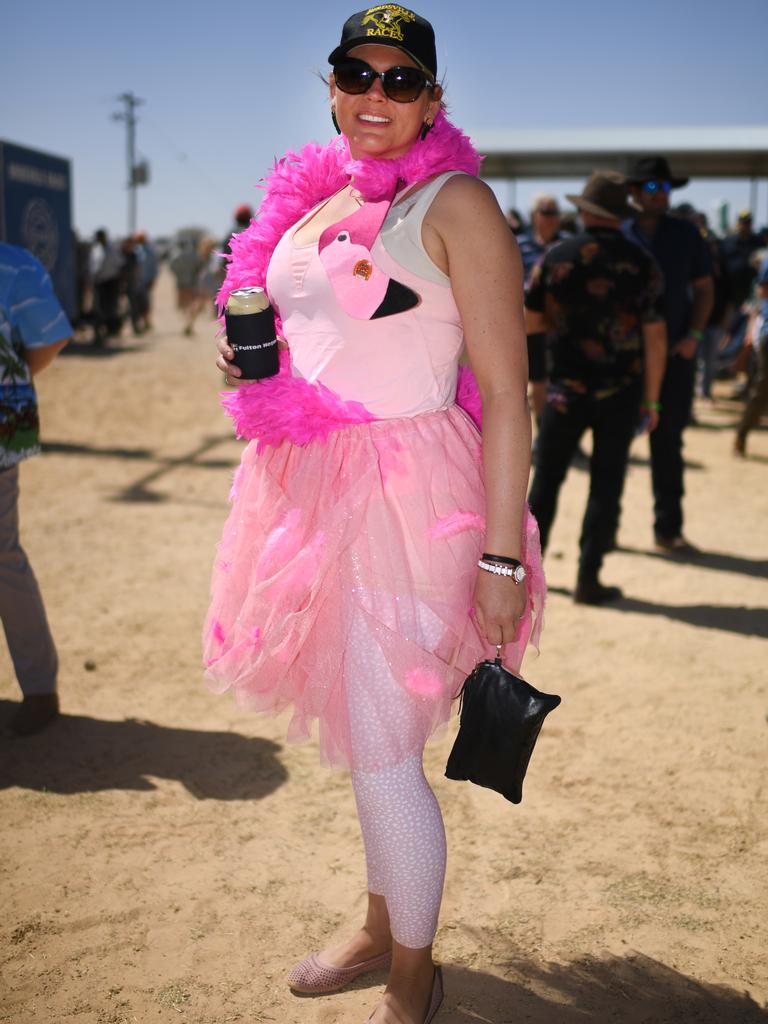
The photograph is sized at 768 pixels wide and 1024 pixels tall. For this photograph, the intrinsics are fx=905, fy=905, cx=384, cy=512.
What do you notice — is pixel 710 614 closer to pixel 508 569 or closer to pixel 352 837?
pixel 352 837

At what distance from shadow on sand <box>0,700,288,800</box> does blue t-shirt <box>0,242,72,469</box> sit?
3.65 ft

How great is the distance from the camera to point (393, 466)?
1.96m

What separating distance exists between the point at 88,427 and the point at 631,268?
7.01 metres

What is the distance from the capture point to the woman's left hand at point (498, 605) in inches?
74.0

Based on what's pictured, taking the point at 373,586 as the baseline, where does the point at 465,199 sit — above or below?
above

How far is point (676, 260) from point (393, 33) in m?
4.19

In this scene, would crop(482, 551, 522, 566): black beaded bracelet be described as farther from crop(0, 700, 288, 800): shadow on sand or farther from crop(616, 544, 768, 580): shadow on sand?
crop(616, 544, 768, 580): shadow on sand

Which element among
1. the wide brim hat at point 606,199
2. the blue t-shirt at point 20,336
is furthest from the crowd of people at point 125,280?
the blue t-shirt at point 20,336

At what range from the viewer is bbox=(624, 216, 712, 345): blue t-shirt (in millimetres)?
5617

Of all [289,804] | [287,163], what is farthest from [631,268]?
[289,804]

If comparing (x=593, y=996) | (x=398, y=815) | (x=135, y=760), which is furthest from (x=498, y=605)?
(x=135, y=760)

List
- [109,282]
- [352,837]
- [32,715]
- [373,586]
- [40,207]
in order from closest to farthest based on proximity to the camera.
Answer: [373,586], [352,837], [32,715], [40,207], [109,282]

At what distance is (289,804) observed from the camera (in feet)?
10.5

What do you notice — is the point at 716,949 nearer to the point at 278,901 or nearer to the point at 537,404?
the point at 278,901
